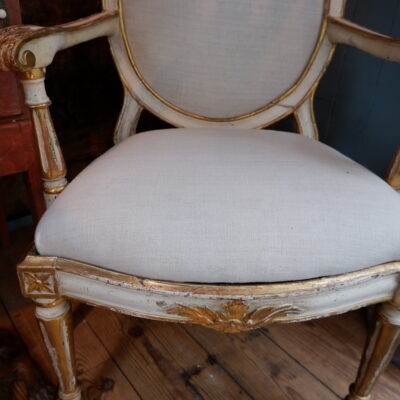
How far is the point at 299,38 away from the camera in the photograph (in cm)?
79

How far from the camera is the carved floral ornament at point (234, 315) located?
0.52 metres

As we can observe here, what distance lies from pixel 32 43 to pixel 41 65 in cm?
3

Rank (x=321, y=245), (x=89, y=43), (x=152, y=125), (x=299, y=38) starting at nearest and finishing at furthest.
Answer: (x=321, y=245), (x=299, y=38), (x=89, y=43), (x=152, y=125)

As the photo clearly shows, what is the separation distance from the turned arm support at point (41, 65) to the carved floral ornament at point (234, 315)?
0.28m

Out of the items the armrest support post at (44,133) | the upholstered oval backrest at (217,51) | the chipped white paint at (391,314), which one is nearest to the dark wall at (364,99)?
the upholstered oval backrest at (217,51)

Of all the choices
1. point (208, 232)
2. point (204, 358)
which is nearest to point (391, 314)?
point (208, 232)

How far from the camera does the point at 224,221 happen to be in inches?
19.4

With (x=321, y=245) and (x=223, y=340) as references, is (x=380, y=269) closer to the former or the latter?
(x=321, y=245)

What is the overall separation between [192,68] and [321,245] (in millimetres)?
473

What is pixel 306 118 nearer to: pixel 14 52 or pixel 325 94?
pixel 325 94

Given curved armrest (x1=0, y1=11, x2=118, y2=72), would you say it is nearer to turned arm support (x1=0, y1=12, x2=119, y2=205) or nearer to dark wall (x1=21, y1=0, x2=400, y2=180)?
turned arm support (x1=0, y1=12, x2=119, y2=205)

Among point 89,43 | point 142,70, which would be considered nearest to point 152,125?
point 89,43

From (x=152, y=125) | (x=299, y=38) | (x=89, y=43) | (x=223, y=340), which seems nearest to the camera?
(x=299, y=38)

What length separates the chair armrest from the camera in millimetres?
640
